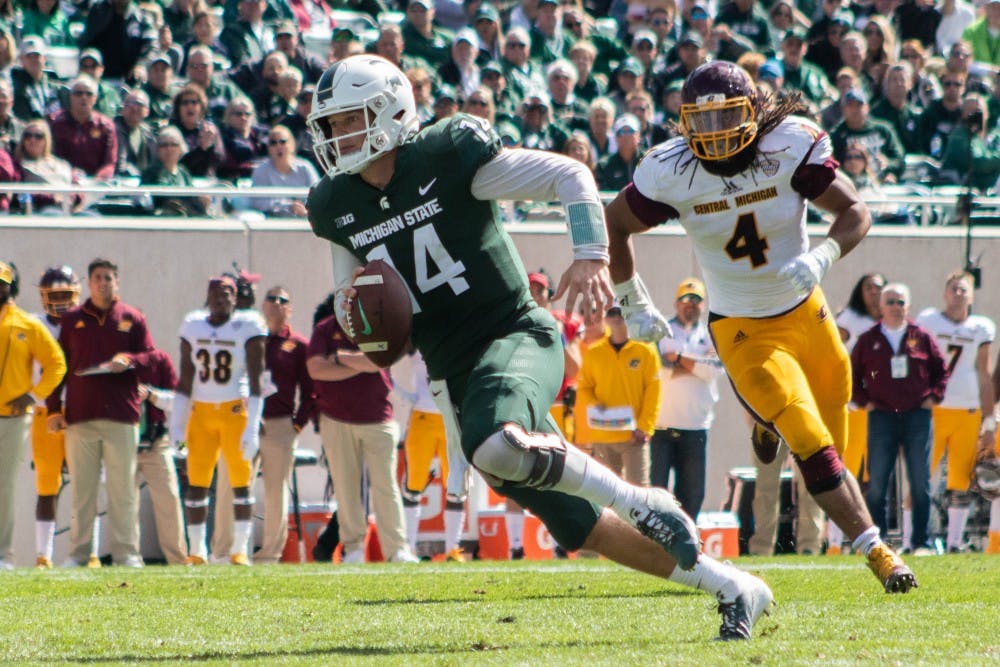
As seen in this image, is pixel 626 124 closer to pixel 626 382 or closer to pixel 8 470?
pixel 626 382

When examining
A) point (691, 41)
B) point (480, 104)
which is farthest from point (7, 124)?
point (691, 41)

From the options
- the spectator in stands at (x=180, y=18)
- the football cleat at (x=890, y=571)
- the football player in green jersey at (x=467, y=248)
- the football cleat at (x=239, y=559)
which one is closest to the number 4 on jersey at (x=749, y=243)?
the football cleat at (x=890, y=571)

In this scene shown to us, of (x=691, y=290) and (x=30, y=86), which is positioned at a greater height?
(x=30, y=86)

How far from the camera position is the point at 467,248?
4.95m

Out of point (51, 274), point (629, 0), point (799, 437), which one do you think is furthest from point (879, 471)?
point (629, 0)

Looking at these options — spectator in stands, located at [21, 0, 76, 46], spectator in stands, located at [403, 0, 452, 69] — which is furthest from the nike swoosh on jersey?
spectator in stands, located at [21, 0, 76, 46]

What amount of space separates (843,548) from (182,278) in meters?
Result: 5.03

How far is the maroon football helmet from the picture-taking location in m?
6.06

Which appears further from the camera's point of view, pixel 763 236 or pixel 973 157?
pixel 973 157

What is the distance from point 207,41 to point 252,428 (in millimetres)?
4523

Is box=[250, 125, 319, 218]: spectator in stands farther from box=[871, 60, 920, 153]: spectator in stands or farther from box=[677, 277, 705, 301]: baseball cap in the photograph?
box=[871, 60, 920, 153]: spectator in stands

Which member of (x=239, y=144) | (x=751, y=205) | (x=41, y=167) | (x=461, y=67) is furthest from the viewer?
(x=461, y=67)

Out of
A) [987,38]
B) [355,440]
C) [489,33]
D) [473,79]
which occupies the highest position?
[987,38]

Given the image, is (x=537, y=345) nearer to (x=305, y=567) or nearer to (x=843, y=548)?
(x=305, y=567)
